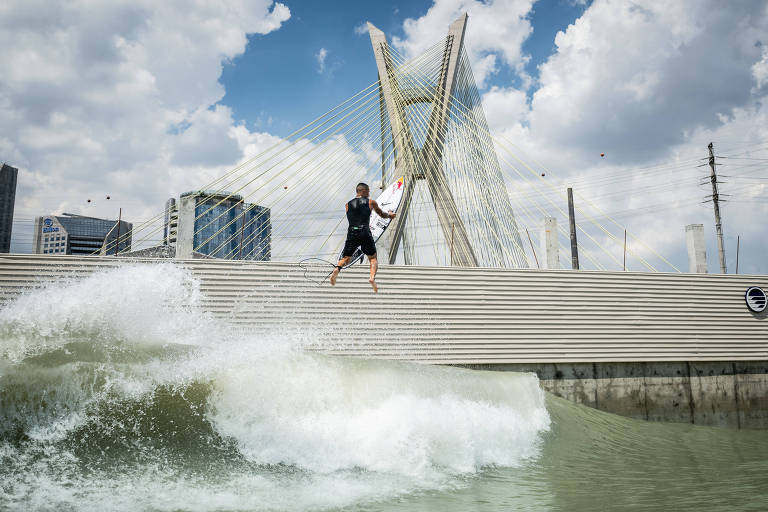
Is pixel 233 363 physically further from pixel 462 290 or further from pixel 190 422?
pixel 462 290

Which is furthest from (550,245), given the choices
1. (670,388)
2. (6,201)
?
(6,201)

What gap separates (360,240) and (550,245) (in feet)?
20.9

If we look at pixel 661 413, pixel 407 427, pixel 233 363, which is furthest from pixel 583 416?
pixel 233 363

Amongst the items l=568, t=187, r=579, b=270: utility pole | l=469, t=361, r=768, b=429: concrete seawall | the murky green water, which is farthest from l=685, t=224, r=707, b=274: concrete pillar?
the murky green water

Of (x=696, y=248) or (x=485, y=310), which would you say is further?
(x=696, y=248)

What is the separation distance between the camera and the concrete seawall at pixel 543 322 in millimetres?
9055

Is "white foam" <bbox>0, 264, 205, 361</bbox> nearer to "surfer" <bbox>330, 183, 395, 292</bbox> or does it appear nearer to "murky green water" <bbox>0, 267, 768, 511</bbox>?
"murky green water" <bbox>0, 267, 768, 511</bbox>

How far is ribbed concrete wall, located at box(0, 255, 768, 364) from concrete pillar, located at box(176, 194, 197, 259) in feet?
1.93

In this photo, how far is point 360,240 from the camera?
686 centimetres

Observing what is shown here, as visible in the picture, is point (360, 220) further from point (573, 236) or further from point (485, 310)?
point (573, 236)

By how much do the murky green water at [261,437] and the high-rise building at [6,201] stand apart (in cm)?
4063

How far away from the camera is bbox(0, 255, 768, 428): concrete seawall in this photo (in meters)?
9.05

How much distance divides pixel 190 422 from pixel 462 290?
21.5 feet

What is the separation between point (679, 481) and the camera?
5.18 meters
